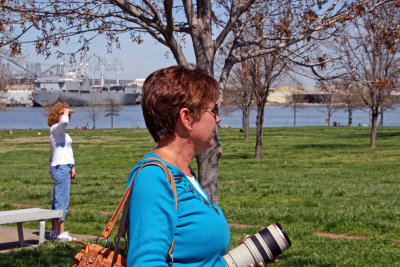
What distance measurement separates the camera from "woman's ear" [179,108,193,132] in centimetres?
224

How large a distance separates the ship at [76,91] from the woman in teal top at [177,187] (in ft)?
378

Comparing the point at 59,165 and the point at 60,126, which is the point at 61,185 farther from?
the point at 60,126

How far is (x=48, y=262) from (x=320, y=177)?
10432 mm

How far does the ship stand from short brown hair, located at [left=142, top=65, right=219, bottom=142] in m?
115

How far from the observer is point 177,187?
83.8 inches

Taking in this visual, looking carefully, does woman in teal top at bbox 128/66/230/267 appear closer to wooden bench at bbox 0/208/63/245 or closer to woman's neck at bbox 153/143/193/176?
woman's neck at bbox 153/143/193/176

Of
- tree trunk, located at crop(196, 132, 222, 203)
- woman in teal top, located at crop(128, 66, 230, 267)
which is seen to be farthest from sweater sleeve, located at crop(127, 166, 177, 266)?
Result: tree trunk, located at crop(196, 132, 222, 203)

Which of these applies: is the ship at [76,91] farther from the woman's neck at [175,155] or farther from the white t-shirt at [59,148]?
the woman's neck at [175,155]

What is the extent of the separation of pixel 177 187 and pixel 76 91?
134526 millimetres

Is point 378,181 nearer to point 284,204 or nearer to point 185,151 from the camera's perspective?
point 284,204

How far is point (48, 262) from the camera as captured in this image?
599 cm

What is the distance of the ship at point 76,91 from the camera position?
123062 mm

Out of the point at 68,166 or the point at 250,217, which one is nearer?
the point at 68,166

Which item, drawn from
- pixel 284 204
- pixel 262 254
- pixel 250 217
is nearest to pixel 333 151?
pixel 284 204
